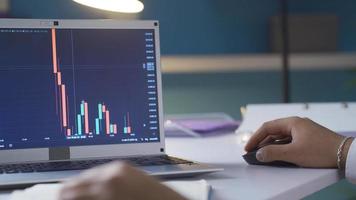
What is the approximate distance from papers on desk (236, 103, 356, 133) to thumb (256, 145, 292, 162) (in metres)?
0.44

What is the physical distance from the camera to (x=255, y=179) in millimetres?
904

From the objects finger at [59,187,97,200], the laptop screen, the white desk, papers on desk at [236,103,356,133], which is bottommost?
the white desk

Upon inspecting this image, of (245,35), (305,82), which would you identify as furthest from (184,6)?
(305,82)

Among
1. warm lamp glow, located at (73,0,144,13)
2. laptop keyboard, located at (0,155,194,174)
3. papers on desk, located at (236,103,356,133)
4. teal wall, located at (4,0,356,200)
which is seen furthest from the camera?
teal wall, located at (4,0,356,200)

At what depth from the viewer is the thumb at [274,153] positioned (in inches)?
39.9

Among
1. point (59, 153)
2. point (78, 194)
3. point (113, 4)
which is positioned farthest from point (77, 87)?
point (78, 194)

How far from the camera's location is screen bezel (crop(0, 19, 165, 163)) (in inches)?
39.8

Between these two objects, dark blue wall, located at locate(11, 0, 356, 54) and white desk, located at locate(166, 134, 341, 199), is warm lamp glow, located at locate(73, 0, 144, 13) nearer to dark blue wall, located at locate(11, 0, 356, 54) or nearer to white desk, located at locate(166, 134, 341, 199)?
white desk, located at locate(166, 134, 341, 199)

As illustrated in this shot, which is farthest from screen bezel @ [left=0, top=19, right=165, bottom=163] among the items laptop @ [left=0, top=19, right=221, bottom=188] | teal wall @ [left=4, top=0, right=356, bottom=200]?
teal wall @ [left=4, top=0, right=356, bottom=200]

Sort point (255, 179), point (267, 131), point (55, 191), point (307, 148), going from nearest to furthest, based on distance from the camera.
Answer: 1. point (55, 191)
2. point (255, 179)
3. point (307, 148)
4. point (267, 131)

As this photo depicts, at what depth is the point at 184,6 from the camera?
320cm

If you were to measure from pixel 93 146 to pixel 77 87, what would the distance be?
10cm

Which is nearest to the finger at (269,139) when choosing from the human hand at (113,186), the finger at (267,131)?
the finger at (267,131)

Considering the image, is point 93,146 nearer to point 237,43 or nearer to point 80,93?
point 80,93
